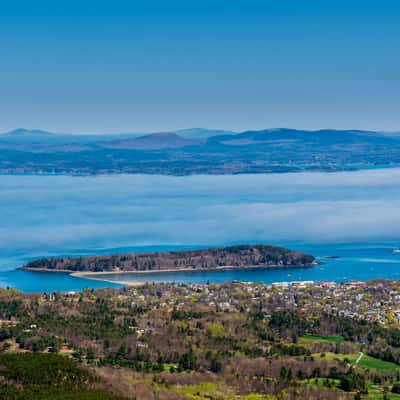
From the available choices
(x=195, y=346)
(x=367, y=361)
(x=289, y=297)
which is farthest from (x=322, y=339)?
(x=289, y=297)

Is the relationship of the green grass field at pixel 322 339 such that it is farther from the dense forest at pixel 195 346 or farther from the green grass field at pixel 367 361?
the green grass field at pixel 367 361

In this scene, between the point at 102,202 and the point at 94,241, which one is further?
the point at 102,202

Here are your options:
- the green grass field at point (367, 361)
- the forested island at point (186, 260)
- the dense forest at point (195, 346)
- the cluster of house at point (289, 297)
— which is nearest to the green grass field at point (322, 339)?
the dense forest at point (195, 346)

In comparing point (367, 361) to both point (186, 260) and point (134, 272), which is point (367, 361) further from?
point (186, 260)

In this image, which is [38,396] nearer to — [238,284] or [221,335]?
[221,335]

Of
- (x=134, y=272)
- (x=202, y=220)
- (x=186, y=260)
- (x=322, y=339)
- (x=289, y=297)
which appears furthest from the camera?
(x=202, y=220)

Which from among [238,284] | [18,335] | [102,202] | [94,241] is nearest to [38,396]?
[18,335]
